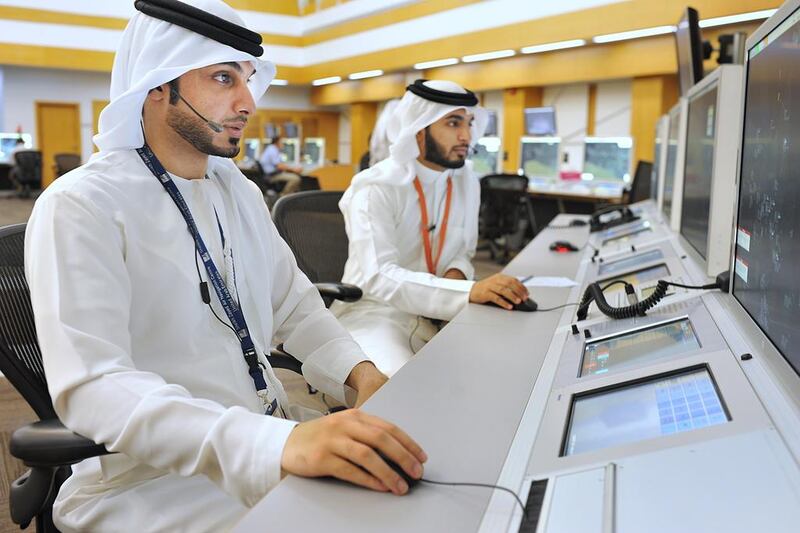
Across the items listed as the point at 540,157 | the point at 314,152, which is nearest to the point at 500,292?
the point at 540,157

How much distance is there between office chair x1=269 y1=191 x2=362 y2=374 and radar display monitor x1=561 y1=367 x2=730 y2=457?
1.23 m

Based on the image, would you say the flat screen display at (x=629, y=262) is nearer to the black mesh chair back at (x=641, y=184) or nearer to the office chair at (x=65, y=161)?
the black mesh chair back at (x=641, y=184)

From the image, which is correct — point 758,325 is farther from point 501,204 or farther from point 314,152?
point 314,152

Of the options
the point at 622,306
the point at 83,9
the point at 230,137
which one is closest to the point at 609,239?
the point at 622,306

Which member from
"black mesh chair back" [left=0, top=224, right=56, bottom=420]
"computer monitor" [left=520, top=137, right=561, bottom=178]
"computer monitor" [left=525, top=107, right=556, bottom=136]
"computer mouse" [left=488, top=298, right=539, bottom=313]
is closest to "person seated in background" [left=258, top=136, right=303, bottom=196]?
"computer monitor" [left=525, top=107, right=556, bottom=136]

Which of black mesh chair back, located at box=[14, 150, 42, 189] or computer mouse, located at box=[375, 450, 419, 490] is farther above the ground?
black mesh chair back, located at box=[14, 150, 42, 189]

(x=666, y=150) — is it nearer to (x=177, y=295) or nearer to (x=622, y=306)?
(x=622, y=306)

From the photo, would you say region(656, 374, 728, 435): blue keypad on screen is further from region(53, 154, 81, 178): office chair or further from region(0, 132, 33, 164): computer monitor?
region(0, 132, 33, 164): computer monitor

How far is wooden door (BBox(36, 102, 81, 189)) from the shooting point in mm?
15797

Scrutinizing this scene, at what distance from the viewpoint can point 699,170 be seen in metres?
2.35

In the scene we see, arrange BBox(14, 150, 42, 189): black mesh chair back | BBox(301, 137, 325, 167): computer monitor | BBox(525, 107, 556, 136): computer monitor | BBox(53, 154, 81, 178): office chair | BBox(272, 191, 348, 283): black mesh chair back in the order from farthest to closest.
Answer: BBox(53, 154, 81, 178): office chair
BBox(14, 150, 42, 189): black mesh chair back
BBox(301, 137, 325, 167): computer monitor
BBox(525, 107, 556, 136): computer monitor
BBox(272, 191, 348, 283): black mesh chair back

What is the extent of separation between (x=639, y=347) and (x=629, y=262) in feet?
4.18

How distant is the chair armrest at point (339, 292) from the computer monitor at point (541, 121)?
744 cm

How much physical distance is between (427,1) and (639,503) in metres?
12.3
